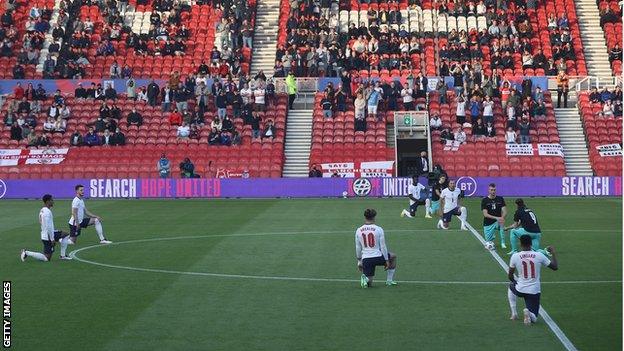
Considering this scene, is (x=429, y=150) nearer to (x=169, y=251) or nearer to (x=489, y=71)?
(x=489, y=71)

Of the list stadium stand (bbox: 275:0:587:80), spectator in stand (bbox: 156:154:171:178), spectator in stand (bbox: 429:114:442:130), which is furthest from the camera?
stadium stand (bbox: 275:0:587:80)

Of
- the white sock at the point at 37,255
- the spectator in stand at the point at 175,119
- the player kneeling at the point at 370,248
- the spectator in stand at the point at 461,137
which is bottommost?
the white sock at the point at 37,255

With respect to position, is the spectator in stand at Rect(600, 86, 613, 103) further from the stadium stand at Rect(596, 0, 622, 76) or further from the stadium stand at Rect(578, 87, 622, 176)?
the stadium stand at Rect(596, 0, 622, 76)

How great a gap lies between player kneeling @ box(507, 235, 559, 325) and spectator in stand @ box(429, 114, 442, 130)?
38.1 metres

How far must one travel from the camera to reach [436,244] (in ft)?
93.4

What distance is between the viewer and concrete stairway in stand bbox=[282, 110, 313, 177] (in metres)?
53.8

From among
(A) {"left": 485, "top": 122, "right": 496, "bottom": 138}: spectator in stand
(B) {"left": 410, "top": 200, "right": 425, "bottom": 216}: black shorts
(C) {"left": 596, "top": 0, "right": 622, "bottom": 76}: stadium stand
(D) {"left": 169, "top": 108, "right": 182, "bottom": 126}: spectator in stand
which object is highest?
(C) {"left": 596, "top": 0, "right": 622, "bottom": 76}: stadium stand

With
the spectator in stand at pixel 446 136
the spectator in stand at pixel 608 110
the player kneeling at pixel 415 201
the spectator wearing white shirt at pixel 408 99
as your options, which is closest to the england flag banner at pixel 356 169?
the spectator in stand at pixel 446 136

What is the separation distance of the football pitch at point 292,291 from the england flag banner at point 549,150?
18743 mm

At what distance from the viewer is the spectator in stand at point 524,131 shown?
53844 mm

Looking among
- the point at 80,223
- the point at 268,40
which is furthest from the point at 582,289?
the point at 268,40

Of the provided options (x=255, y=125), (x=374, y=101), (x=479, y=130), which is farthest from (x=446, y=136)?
(x=255, y=125)

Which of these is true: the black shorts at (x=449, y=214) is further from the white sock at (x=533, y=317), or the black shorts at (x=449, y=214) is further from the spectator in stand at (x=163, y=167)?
the spectator in stand at (x=163, y=167)

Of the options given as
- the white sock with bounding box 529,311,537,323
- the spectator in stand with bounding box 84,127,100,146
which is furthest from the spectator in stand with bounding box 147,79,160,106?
the white sock with bounding box 529,311,537,323
